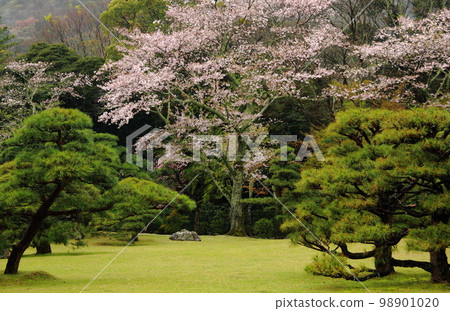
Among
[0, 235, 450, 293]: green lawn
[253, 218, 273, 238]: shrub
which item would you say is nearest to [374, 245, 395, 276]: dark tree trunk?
[0, 235, 450, 293]: green lawn

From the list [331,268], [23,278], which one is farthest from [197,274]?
[331,268]

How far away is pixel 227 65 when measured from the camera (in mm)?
20406

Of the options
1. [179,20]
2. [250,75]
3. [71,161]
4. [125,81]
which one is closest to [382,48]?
[250,75]

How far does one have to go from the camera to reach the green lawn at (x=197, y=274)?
25.2 ft

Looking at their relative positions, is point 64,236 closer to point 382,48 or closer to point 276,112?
point 382,48

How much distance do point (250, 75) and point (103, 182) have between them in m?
12.7

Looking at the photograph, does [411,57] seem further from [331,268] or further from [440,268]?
[331,268]

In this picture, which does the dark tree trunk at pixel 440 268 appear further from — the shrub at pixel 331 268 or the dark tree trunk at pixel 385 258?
the shrub at pixel 331 268

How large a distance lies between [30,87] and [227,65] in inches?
425

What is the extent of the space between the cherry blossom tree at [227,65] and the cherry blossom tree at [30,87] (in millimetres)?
5092

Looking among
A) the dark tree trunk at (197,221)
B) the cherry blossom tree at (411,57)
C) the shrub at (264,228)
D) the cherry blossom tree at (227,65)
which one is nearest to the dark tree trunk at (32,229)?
the cherry blossom tree at (227,65)

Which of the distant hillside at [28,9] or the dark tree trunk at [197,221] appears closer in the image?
the dark tree trunk at [197,221]

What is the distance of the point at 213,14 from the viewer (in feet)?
67.6

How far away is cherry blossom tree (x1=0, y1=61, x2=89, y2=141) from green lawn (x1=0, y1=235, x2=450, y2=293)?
11.9 metres
